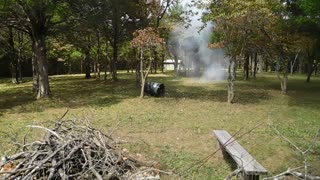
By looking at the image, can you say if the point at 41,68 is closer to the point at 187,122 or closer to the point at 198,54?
the point at 187,122

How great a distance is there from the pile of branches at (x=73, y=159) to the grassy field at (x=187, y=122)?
78 cm

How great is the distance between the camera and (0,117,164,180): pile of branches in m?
4.07

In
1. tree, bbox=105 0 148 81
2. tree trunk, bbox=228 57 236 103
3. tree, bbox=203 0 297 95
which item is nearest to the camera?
tree, bbox=203 0 297 95

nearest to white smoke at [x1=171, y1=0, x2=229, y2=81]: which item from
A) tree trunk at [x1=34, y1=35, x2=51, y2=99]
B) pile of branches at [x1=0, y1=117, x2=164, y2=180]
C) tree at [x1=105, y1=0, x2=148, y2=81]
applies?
tree at [x1=105, y1=0, x2=148, y2=81]

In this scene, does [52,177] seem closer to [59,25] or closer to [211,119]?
[211,119]

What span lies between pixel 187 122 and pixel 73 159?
6.34 m

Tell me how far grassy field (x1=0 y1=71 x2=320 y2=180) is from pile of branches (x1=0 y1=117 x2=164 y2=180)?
0.78 meters

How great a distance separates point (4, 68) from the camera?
3541cm

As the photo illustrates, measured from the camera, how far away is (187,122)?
1045 cm

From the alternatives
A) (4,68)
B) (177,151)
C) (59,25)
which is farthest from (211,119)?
(4,68)

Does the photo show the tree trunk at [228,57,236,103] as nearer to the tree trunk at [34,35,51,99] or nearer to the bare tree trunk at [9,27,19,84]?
the tree trunk at [34,35,51,99]

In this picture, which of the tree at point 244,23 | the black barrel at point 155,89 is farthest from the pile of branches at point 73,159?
the black barrel at point 155,89

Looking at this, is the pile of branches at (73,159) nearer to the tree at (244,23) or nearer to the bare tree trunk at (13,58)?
the tree at (244,23)

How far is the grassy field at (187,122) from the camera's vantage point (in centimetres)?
700
